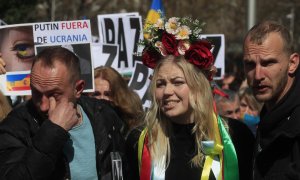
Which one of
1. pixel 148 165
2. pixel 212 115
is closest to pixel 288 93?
pixel 212 115

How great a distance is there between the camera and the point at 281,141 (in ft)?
14.4

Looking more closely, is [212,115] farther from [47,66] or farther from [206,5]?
[206,5]

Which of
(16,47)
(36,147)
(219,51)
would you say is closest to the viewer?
(36,147)

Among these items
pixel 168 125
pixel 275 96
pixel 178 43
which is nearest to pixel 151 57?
pixel 178 43

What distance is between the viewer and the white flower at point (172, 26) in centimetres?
507

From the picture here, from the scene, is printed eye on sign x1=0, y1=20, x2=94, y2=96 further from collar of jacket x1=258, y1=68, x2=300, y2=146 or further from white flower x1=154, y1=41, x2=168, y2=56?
collar of jacket x1=258, y1=68, x2=300, y2=146

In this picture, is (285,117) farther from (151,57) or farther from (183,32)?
(151,57)

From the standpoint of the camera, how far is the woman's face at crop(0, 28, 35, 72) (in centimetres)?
646

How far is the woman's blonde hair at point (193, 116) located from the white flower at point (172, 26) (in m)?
0.19

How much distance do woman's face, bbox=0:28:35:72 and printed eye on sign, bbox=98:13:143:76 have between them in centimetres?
224

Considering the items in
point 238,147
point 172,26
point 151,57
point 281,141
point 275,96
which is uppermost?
point 172,26

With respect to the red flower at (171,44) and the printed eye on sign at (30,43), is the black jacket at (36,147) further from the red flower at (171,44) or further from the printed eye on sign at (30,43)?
the printed eye on sign at (30,43)

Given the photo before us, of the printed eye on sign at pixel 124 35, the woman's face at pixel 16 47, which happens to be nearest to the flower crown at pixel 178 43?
the woman's face at pixel 16 47

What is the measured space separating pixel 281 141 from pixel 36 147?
1521mm
